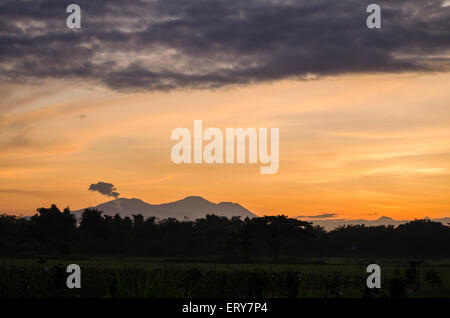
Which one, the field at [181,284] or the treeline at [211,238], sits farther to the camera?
the treeline at [211,238]

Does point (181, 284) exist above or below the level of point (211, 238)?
above

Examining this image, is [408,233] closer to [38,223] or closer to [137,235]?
[137,235]

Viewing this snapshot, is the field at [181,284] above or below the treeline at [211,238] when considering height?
above

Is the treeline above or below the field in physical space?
below

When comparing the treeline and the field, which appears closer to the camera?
the field

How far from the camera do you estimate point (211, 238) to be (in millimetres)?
117688

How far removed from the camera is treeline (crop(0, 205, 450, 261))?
360 ft

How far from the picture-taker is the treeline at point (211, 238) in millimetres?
109750

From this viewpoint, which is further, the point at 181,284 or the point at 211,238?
the point at 211,238
